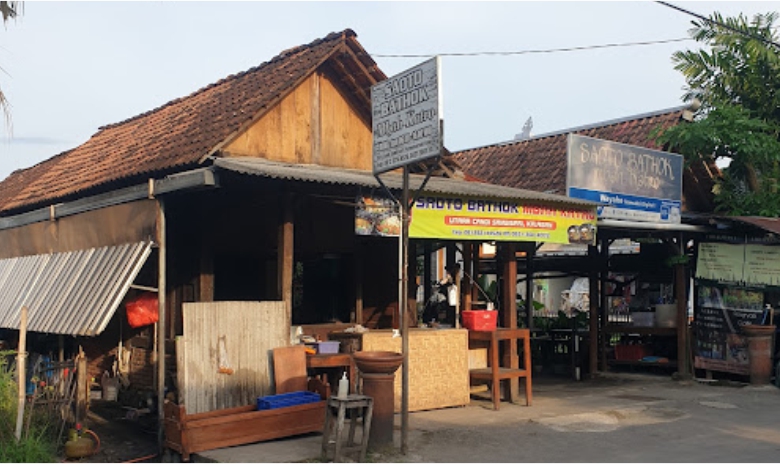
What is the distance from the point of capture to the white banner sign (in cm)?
723

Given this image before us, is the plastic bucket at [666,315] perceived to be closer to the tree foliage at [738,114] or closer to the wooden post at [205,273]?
the tree foliage at [738,114]

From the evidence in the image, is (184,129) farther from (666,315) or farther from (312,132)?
(666,315)

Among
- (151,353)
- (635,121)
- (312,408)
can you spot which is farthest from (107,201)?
(635,121)

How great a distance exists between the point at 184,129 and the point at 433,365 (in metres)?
5.34

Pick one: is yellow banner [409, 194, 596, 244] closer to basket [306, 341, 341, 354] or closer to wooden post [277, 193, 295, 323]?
wooden post [277, 193, 295, 323]

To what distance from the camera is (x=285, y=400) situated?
8.57 m

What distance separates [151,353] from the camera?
1112 centimetres

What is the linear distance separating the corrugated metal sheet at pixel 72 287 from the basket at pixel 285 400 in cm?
199

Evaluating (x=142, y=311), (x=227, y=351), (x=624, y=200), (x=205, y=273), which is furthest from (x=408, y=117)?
(x=624, y=200)

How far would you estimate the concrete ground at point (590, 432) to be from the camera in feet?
25.2

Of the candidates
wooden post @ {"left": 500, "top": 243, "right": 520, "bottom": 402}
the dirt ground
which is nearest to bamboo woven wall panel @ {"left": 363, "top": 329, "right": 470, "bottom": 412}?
wooden post @ {"left": 500, "top": 243, "right": 520, "bottom": 402}

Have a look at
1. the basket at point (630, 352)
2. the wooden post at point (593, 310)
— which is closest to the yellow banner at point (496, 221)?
the wooden post at point (593, 310)

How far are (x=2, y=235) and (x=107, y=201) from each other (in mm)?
4534

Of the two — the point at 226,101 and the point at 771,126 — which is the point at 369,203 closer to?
the point at 226,101
